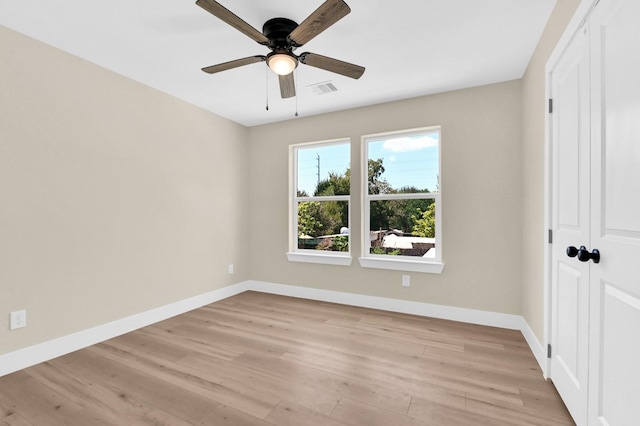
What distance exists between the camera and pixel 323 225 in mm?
4191

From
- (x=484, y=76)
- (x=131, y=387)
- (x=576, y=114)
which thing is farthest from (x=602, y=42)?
(x=131, y=387)

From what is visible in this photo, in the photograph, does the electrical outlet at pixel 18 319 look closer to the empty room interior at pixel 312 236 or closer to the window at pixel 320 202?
the empty room interior at pixel 312 236

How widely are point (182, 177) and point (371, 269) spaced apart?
8.45 feet

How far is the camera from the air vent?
3112 millimetres

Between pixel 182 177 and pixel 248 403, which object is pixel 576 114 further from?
pixel 182 177

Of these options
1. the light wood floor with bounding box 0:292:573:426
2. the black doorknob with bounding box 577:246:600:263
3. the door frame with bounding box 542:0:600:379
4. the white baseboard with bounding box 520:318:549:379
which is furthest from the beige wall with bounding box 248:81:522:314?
the black doorknob with bounding box 577:246:600:263

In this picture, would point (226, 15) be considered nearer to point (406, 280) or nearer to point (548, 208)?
point (548, 208)

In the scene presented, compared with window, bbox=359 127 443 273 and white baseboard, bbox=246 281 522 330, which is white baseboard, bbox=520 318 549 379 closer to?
white baseboard, bbox=246 281 522 330

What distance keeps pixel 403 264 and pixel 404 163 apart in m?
1.22

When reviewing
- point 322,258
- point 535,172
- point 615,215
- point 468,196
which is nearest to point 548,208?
point 535,172

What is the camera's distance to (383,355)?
8.11 ft

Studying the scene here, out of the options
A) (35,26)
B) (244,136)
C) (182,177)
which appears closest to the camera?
(35,26)

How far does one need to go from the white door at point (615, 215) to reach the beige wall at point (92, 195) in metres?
3.61

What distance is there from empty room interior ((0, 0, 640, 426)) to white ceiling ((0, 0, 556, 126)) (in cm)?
2
